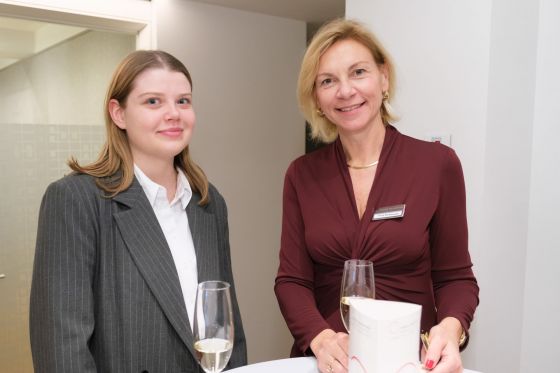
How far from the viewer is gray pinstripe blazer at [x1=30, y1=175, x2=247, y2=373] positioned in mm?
1370

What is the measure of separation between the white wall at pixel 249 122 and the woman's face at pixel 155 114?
2154mm

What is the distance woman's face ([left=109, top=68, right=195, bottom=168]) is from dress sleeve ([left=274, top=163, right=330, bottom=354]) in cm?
43

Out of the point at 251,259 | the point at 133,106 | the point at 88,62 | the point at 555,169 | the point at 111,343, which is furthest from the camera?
the point at 251,259

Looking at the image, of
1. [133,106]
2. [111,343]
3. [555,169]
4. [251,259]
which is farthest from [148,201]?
[251,259]

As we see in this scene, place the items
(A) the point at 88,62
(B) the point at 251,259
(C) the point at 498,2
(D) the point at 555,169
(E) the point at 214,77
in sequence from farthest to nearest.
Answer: (B) the point at 251,259 → (E) the point at 214,77 → (A) the point at 88,62 → (D) the point at 555,169 → (C) the point at 498,2

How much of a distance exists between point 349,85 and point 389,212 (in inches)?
16.6

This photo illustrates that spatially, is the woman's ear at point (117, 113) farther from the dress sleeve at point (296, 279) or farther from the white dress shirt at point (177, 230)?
the dress sleeve at point (296, 279)

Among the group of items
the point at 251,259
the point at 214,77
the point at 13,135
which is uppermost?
the point at 214,77

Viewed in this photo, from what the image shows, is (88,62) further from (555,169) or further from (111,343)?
(555,169)

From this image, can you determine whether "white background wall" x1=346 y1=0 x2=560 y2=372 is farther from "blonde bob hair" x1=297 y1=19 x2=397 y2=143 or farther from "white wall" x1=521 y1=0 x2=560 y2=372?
"blonde bob hair" x1=297 y1=19 x2=397 y2=143

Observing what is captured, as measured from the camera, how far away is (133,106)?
5.14ft

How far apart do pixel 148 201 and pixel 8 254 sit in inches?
92.1

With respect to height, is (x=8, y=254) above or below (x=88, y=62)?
below

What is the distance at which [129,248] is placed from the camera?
1.48 m
